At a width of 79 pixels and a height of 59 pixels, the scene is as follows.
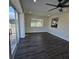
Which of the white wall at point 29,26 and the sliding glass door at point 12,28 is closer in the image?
the sliding glass door at point 12,28

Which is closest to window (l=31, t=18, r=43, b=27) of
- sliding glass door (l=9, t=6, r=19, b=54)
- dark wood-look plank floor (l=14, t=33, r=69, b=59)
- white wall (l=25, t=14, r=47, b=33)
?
white wall (l=25, t=14, r=47, b=33)

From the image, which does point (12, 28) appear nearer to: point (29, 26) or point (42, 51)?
point (42, 51)

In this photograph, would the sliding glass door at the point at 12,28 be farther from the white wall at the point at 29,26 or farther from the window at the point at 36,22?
the window at the point at 36,22

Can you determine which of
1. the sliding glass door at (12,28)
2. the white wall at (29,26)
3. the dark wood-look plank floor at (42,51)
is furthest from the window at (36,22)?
the sliding glass door at (12,28)

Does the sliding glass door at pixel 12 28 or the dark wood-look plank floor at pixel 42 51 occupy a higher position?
the sliding glass door at pixel 12 28

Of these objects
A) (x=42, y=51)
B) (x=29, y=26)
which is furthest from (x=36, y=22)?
(x=42, y=51)

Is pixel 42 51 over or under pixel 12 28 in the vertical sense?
under

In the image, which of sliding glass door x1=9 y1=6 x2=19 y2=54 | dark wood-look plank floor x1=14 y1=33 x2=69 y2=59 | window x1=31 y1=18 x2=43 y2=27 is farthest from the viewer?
window x1=31 y1=18 x2=43 y2=27

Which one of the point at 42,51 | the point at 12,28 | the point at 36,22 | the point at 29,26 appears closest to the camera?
the point at 12,28

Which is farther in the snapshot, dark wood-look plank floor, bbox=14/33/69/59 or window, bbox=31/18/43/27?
window, bbox=31/18/43/27

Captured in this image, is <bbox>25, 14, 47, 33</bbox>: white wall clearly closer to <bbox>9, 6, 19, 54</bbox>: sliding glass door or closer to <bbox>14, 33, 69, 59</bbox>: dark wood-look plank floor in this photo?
<bbox>14, 33, 69, 59</bbox>: dark wood-look plank floor
